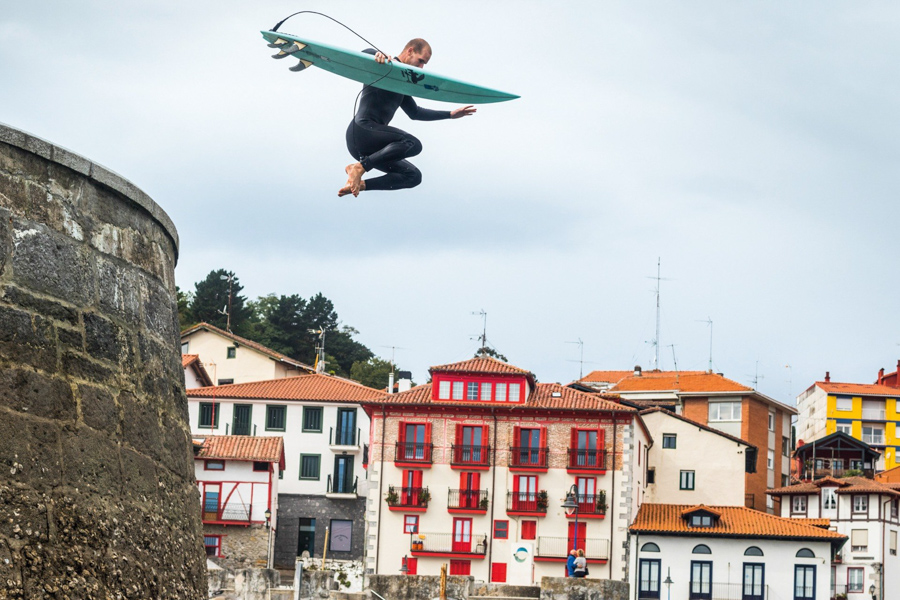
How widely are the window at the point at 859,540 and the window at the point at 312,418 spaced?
31.3 m

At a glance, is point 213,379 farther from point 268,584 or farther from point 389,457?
point 268,584

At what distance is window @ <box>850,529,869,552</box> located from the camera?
72812 millimetres

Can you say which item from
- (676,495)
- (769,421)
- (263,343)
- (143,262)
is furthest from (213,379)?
(143,262)

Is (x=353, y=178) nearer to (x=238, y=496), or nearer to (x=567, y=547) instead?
(x=567, y=547)

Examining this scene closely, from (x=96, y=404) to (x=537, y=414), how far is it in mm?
56241

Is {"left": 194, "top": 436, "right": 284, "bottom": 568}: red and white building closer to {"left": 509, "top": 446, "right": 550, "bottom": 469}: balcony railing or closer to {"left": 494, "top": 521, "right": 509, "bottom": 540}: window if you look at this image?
{"left": 494, "top": 521, "right": 509, "bottom": 540}: window

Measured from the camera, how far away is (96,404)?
26.3 feet

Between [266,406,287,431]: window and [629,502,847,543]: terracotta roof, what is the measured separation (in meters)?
20.5

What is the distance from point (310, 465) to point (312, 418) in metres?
2.79

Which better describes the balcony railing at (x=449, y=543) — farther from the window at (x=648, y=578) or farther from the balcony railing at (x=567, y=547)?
the window at (x=648, y=578)

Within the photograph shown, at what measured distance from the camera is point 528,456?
62688 mm

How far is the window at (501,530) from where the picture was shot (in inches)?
2400

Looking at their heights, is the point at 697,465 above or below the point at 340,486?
above

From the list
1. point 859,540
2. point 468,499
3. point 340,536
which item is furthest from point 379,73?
point 859,540
